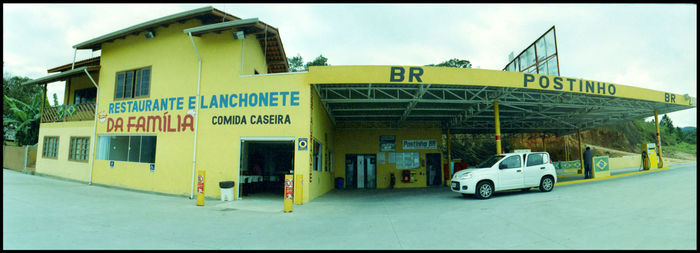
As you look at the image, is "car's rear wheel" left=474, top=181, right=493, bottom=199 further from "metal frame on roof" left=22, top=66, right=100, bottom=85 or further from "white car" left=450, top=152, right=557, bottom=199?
"metal frame on roof" left=22, top=66, right=100, bottom=85

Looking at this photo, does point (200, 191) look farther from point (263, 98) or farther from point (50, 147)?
point (50, 147)

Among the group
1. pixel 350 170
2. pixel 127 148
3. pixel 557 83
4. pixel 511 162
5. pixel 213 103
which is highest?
pixel 557 83

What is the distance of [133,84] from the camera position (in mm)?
14461

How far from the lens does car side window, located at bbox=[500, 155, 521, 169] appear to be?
11.7 m

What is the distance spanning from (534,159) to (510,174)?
114 centimetres

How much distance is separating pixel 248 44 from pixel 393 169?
11.0 meters

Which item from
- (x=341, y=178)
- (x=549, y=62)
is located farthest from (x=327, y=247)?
(x=549, y=62)

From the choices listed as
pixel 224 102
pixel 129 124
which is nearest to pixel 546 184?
pixel 224 102

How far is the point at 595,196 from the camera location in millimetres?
10055

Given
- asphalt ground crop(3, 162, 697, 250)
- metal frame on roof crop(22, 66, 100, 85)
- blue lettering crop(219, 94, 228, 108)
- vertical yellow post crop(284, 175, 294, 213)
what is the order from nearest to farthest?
asphalt ground crop(3, 162, 697, 250) < vertical yellow post crop(284, 175, 294, 213) < blue lettering crop(219, 94, 228, 108) < metal frame on roof crop(22, 66, 100, 85)

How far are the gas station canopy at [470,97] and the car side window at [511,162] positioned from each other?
254cm

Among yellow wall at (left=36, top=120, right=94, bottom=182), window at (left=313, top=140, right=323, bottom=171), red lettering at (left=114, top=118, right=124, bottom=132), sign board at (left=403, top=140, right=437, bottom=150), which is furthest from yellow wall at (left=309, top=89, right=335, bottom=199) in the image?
yellow wall at (left=36, top=120, right=94, bottom=182)

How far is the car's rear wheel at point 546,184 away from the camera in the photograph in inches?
472

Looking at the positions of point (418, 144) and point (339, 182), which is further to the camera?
point (418, 144)
